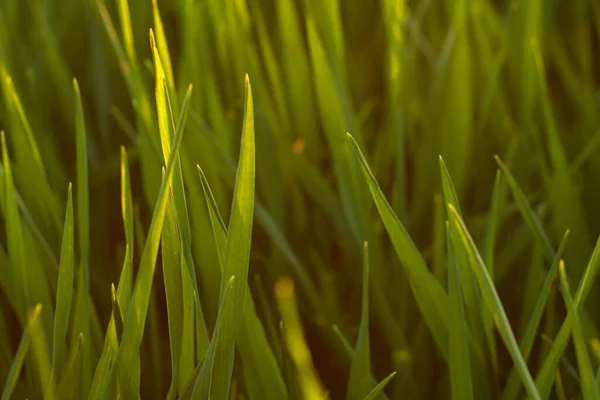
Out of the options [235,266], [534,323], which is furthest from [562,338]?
[235,266]

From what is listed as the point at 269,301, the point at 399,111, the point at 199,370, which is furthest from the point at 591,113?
the point at 199,370

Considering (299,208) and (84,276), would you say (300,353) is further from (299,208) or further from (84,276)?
(299,208)

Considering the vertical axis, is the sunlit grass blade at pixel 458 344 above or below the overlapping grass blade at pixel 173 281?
below

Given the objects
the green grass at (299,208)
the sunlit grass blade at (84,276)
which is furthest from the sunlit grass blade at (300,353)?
the sunlit grass blade at (84,276)

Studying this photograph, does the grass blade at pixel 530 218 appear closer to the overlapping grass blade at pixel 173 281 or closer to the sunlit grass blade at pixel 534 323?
the sunlit grass blade at pixel 534 323

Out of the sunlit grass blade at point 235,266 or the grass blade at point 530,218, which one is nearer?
the sunlit grass blade at point 235,266

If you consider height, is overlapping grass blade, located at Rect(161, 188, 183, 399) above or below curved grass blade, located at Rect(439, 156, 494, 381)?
above

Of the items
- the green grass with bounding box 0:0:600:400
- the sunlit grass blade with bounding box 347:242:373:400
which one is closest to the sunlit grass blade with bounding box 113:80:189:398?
the green grass with bounding box 0:0:600:400

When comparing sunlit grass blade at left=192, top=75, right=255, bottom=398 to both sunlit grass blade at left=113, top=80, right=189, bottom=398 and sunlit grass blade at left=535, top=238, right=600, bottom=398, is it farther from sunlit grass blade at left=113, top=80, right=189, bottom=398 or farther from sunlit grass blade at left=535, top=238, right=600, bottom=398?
sunlit grass blade at left=535, top=238, right=600, bottom=398
